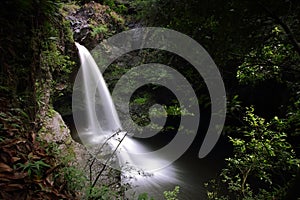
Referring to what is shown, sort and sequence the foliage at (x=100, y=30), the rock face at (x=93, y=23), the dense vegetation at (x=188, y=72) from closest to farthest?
the dense vegetation at (x=188, y=72)
the rock face at (x=93, y=23)
the foliage at (x=100, y=30)

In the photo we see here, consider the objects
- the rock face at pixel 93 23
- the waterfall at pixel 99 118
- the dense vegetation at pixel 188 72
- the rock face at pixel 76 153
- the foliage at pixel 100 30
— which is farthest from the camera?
the foliage at pixel 100 30

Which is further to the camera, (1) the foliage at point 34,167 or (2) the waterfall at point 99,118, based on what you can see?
(2) the waterfall at point 99,118

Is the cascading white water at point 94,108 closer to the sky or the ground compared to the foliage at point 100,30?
closer to the ground

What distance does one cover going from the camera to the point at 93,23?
444 inches

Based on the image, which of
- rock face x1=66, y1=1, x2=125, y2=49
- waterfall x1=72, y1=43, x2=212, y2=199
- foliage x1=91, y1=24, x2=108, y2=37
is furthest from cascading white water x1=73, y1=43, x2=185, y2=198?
foliage x1=91, y1=24, x2=108, y2=37

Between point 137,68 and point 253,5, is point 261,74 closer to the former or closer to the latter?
point 253,5

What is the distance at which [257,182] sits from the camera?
652 centimetres

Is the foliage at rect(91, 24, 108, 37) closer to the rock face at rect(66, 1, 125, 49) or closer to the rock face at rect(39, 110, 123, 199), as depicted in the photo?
the rock face at rect(66, 1, 125, 49)

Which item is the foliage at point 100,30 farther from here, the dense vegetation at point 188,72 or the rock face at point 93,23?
the dense vegetation at point 188,72

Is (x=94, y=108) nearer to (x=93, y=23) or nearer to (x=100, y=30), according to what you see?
(x=100, y=30)

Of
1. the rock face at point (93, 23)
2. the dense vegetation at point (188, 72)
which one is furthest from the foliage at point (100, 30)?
the dense vegetation at point (188, 72)

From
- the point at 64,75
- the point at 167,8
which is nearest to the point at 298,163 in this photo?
the point at 167,8

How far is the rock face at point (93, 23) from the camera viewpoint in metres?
10.5

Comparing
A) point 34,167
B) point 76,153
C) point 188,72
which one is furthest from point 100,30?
point 34,167
